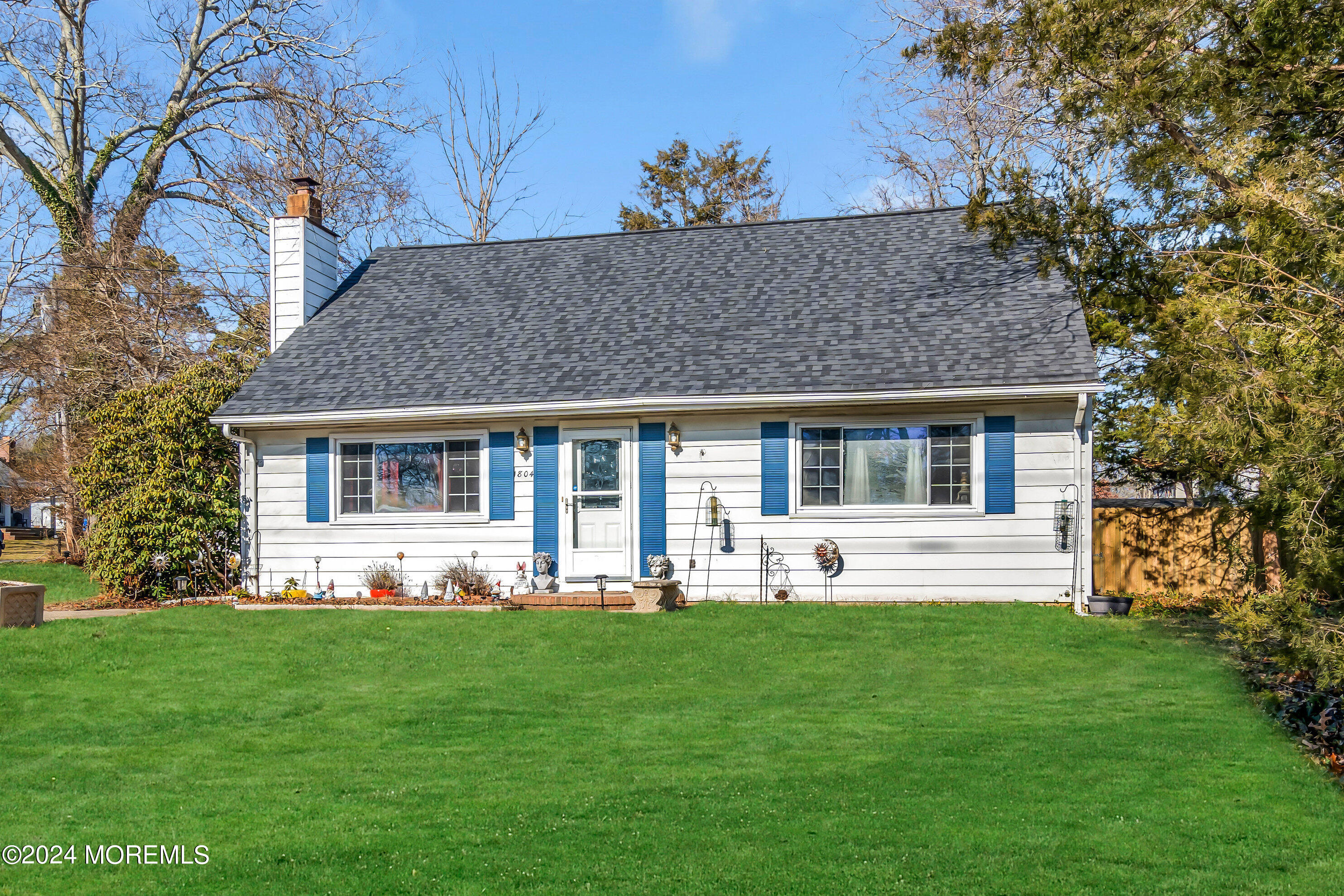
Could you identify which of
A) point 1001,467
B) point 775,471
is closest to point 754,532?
point 775,471

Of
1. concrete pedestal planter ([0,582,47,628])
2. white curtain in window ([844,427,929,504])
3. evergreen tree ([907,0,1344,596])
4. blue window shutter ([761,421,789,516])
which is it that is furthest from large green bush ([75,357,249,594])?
evergreen tree ([907,0,1344,596])

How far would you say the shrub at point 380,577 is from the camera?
526 inches

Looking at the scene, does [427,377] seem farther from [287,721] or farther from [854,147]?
[854,147]

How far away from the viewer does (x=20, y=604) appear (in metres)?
11.0

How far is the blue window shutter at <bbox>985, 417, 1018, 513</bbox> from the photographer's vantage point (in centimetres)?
1185

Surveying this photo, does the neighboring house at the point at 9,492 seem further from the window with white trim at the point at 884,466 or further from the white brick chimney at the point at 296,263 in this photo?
the window with white trim at the point at 884,466

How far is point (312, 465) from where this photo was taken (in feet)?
45.0

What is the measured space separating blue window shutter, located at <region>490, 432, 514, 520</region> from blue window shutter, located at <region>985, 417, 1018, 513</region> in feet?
19.2

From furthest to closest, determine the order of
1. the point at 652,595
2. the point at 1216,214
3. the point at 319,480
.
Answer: the point at 319,480 → the point at 652,595 → the point at 1216,214

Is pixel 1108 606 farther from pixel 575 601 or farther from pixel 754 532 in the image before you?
pixel 575 601

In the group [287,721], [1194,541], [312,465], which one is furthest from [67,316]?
[1194,541]

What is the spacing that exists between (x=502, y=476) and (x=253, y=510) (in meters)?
3.60

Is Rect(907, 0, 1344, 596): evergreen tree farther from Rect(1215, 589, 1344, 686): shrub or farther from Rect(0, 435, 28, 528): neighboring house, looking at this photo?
Rect(0, 435, 28, 528): neighboring house

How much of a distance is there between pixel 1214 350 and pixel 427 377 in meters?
9.79
